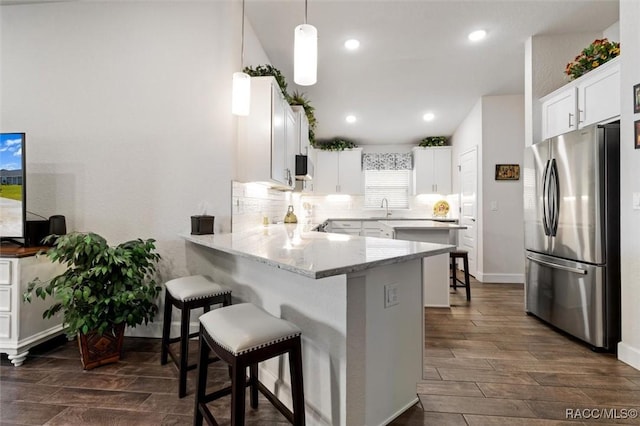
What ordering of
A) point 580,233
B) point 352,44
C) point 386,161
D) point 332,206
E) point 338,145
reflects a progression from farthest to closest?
1. point 332,206
2. point 386,161
3. point 338,145
4. point 352,44
5. point 580,233

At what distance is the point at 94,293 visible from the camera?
2.17 metres

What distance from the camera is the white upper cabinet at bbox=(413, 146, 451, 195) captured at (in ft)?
20.6

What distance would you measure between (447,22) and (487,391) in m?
3.35

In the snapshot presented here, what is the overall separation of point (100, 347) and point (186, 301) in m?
0.94

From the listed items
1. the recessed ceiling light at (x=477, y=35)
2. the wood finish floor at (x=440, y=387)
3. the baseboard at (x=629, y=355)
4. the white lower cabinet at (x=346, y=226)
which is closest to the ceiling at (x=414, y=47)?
the recessed ceiling light at (x=477, y=35)

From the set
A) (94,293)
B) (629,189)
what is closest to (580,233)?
(629,189)

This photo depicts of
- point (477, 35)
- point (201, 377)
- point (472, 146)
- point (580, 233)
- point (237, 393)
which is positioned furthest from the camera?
point (472, 146)

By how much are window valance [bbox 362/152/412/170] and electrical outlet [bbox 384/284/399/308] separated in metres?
5.45

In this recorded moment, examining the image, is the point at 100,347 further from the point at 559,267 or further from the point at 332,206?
the point at 332,206

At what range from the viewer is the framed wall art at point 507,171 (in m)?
4.67

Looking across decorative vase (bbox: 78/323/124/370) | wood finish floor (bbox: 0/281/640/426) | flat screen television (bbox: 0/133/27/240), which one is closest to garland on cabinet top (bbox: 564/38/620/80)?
wood finish floor (bbox: 0/281/640/426)

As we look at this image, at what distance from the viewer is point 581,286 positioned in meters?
2.55

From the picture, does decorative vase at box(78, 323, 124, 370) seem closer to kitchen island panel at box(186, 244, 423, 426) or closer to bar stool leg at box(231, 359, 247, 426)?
kitchen island panel at box(186, 244, 423, 426)

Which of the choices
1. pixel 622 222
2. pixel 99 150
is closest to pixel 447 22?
pixel 622 222
